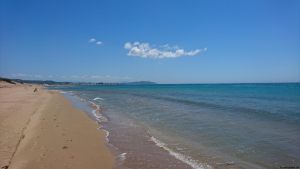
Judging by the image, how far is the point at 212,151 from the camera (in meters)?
9.58

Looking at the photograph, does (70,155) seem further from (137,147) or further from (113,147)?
(137,147)

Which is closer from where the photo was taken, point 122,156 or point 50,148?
point 122,156

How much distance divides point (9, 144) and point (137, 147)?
4.33 m

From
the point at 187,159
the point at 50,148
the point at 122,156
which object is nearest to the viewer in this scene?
the point at 187,159

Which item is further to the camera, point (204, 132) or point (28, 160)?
point (204, 132)

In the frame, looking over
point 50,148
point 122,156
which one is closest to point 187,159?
point 122,156

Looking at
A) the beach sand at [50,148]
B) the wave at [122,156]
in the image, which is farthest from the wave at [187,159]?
the beach sand at [50,148]

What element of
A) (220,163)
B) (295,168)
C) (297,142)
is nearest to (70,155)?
(220,163)

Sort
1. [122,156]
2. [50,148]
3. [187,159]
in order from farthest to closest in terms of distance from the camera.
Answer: [50,148], [122,156], [187,159]

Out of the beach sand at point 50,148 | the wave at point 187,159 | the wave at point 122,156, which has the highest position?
the beach sand at point 50,148

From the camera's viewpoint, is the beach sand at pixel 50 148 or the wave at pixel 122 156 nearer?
the beach sand at pixel 50 148

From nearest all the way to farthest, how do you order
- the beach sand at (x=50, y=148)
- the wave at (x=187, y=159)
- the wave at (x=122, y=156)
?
the beach sand at (x=50, y=148)
the wave at (x=187, y=159)
the wave at (x=122, y=156)

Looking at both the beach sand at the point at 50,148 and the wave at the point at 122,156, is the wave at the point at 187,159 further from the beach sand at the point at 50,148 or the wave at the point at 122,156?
the beach sand at the point at 50,148

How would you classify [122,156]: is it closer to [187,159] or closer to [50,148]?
[187,159]
